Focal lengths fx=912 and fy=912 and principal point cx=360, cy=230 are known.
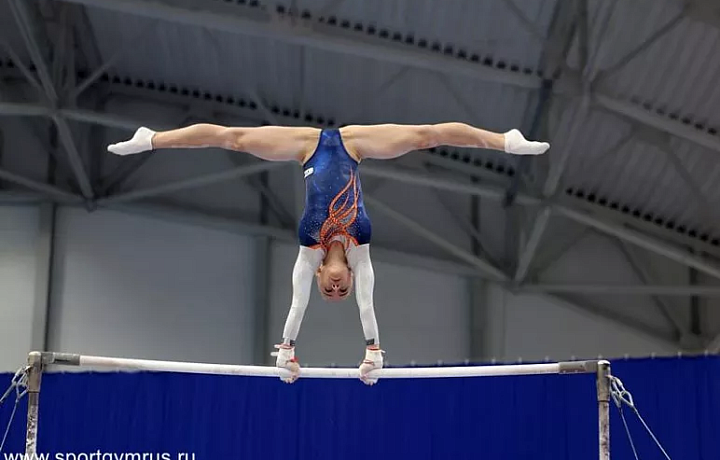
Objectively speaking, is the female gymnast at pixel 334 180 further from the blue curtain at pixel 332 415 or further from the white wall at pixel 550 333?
the white wall at pixel 550 333

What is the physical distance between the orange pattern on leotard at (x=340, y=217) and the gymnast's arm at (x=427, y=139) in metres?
0.33

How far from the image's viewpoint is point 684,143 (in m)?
11.5

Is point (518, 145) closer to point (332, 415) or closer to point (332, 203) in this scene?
point (332, 203)

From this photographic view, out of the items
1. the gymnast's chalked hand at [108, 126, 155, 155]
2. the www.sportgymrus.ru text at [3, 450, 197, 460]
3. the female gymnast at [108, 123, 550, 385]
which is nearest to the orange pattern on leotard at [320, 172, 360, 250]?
the female gymnast at [108, 123, 550, 385]

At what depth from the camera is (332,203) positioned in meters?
5.98

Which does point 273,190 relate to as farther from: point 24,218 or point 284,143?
point 284,143

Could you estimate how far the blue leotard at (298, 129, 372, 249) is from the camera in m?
5.94

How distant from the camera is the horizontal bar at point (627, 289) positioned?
43.3 ft

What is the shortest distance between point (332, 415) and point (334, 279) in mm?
5233

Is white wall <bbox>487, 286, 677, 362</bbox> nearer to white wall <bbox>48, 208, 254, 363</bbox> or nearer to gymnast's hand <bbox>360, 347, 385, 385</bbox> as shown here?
white wall <bbox>48, 208, 254, 363</bbox>

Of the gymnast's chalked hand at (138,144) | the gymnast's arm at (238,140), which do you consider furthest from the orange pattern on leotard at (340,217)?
the gymnast's chalked hand at (138,144)

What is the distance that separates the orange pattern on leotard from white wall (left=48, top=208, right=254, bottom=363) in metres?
8.44

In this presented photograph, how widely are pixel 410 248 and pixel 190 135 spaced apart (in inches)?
340

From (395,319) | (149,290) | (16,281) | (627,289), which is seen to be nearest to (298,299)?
(395,319)
